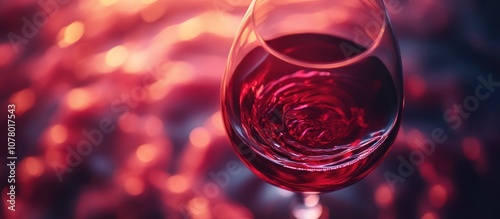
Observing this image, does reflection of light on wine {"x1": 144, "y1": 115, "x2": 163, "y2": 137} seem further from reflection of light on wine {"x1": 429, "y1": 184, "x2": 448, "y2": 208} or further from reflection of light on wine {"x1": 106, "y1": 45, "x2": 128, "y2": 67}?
reflection of light on wine {"x1": 429, "y1": 184, "x2": 448, "y2": 208}

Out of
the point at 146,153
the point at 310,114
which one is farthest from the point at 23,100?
the point at 310,114

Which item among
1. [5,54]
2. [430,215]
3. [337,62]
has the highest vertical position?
[337,62]

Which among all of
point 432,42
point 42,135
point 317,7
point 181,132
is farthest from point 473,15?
point 42,135

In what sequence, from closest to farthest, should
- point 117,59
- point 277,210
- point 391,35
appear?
point 391,35 < point 277,210 < point 117,59

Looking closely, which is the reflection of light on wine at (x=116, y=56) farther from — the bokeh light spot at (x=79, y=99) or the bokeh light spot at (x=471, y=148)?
the bokeh light spot at (x=471, y=148)

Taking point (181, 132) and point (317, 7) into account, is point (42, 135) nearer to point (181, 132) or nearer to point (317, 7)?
point (181, 132)

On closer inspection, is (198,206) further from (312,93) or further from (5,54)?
(5,54)

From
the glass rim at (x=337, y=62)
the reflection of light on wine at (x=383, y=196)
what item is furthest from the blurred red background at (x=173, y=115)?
the glass rim at (x=337, y=62)

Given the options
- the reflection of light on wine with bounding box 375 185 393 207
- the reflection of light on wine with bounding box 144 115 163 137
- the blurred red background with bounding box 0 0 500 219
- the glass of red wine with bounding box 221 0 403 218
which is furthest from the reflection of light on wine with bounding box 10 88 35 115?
the reflection of light on wine with bounding box 375 185 393 207
